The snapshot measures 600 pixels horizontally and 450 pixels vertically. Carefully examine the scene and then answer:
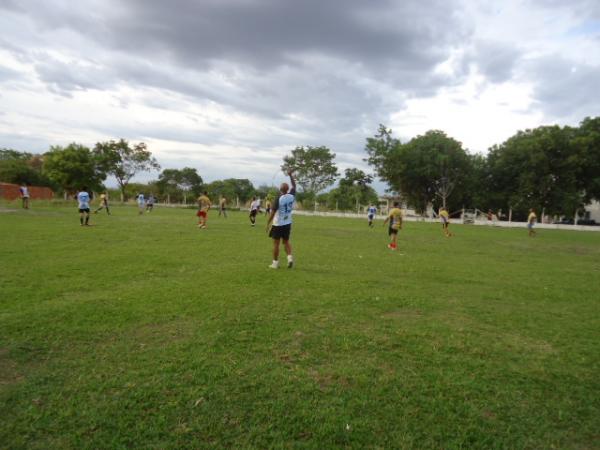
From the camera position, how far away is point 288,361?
3.79m

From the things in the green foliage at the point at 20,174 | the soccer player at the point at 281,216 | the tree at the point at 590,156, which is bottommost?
the soccer player at the point at 281,216

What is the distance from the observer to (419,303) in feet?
20.0

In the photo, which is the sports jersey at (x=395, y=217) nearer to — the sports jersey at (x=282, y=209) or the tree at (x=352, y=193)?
the sports jersey at (x=282, y=209)

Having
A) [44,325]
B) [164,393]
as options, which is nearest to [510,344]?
[164,393]

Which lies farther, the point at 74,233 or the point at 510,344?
the point at 74,233

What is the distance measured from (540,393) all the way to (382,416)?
5.24ft

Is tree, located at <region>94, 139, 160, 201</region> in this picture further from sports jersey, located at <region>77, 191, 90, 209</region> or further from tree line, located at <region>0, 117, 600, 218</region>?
sports jersey, located at <region>77, 191, 90, 209</region>

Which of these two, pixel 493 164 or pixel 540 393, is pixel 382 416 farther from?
pixel 493 164

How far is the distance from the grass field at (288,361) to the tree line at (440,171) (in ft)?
108

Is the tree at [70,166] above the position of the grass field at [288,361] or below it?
above

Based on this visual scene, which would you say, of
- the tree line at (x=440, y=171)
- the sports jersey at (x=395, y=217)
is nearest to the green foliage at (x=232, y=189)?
the tree line at (x=440, y=171)

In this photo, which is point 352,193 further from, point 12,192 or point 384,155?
point 12,192

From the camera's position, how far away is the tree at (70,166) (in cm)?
4453

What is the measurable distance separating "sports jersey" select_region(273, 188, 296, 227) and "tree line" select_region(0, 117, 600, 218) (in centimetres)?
3038
